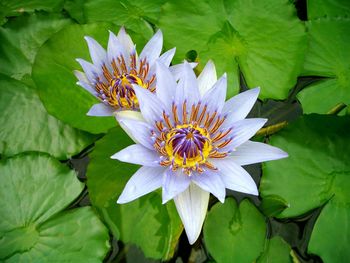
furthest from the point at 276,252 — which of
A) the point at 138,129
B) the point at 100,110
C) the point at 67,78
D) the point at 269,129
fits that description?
the point at 67,78

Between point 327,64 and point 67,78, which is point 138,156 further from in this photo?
point 327,64

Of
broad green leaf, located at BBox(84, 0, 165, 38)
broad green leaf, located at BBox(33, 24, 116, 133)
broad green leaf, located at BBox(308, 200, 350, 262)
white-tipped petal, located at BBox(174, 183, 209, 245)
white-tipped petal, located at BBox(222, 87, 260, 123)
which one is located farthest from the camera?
broad green leaf, located at BBox(84, 0, 165, 38)

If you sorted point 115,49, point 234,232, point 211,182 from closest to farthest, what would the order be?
point 211,182 < point 115,49 < point 234,232

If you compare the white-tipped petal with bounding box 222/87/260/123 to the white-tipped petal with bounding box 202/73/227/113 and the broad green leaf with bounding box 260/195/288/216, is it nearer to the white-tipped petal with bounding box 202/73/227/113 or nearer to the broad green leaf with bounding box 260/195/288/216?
the white-tipped petal with bounding box 202/73/227/113

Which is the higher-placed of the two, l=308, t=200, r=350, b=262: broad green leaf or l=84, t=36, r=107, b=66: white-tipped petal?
l=84, t=36, r=107, b=66: white-tipped petal

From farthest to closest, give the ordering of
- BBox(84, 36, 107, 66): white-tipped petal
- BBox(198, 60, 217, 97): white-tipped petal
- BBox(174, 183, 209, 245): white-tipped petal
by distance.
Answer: BBox(84, 36, 107, 66): white-tipped petal < BBox(198, 60, 217, 97): white-tipped petal < BBox(174, 183, 209, 245): white-tipped petal

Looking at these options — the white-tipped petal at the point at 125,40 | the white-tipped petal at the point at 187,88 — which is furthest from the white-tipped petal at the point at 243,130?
A: the white-tipped petal at the point at 125,40

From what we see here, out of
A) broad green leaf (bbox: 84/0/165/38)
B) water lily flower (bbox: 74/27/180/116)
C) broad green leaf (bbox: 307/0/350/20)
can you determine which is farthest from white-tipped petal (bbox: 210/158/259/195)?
broad green leaf (bbox: 307/0/350/20)
